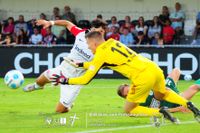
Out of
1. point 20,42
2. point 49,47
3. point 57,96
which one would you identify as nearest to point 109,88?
point 57,96

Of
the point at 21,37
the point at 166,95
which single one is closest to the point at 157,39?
the point at 21,37

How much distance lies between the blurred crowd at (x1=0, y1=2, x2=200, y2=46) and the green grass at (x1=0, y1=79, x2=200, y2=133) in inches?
206

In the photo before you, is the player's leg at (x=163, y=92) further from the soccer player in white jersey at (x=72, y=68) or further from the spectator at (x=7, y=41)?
the spectator at (x=7, y=41)

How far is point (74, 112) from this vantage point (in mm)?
14523

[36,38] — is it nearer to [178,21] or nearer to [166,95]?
A: [178,21]

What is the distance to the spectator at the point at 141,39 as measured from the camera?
24.0 m

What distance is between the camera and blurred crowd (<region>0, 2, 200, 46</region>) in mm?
24031

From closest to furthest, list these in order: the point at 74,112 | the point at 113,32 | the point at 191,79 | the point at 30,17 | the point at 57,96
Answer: the point at 74,112 < the point at 57,96 < the point at 191,79 < the point at 113,32 < the point at 30,17

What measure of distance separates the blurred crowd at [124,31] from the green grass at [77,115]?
17.1 ft

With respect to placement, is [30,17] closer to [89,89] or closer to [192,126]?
[89,89]

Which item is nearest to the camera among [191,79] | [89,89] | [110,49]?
[110,49]

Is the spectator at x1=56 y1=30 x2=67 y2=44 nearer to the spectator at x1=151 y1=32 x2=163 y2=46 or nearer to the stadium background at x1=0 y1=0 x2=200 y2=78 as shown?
the stadium background at x1=0 y1=0 x2=200 y2=78

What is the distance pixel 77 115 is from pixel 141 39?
34.2 feet

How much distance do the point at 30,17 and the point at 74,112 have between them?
13.8 meters
